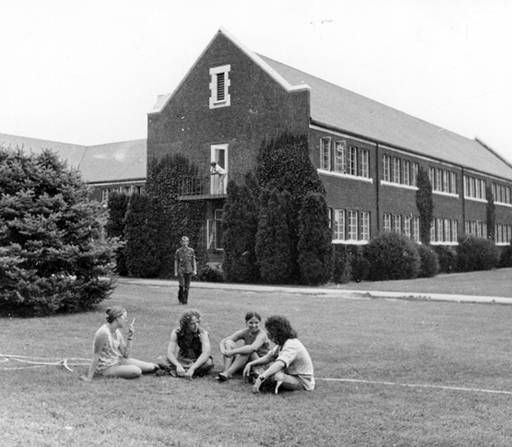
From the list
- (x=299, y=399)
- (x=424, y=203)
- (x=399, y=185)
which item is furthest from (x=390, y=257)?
(x=299, y=399)

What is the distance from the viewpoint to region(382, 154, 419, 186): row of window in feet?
113

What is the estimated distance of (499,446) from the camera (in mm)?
5805

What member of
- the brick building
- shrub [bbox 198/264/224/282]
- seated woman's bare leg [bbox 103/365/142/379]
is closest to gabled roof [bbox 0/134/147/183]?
the brick building

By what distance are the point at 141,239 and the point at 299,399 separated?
2502cm

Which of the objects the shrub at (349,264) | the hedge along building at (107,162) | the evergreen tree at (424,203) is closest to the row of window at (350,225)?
the shrub at (349,264)

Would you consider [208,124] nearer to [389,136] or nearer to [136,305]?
[389,136]

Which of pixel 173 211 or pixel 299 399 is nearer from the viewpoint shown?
pixel 299 399

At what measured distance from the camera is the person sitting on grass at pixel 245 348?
8.82 m

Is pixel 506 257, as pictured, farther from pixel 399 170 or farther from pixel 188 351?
pixel 188 351

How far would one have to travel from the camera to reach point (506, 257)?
156 feet

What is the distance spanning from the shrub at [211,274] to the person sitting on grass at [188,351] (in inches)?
787

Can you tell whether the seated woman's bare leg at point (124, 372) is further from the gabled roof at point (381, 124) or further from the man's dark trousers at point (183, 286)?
the gabled roof at point (381, 124)

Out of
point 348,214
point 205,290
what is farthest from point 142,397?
point 348,214

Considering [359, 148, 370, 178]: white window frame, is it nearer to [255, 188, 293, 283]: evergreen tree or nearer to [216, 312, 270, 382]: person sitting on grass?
[255, 188, 293, 283]: evergreen tree
